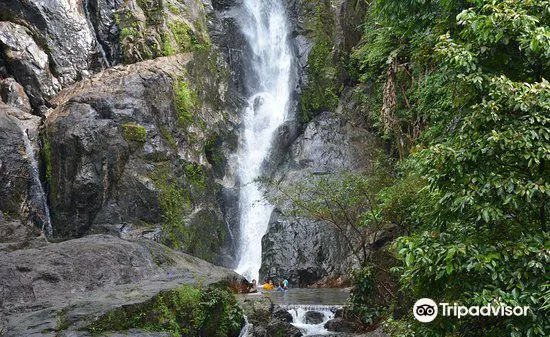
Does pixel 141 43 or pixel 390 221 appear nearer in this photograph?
pixel 390 221

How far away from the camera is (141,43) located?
24141 mm

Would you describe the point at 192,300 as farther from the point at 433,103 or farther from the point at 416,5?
the point at 433,103

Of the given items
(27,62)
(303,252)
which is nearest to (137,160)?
(27,62)

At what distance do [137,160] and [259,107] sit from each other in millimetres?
10009

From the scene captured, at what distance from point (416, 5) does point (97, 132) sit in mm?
13940

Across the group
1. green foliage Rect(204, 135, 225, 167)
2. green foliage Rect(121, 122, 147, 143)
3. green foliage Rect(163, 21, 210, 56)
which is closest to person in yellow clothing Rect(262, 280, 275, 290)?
green foliage Rect(204, 135, 225, 167)

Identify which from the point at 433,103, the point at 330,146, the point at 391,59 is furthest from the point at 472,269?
the point at 330,146

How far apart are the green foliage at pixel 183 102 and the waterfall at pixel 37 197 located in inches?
259

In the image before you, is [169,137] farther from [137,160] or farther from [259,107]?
[259,107]

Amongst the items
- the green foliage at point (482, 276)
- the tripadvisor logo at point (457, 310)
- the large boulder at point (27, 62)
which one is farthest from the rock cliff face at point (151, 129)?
the green foliage at point (482, 276)

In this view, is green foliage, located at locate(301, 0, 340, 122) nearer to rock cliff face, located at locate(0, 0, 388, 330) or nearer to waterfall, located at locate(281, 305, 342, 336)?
rock cliff face, located at locate(0, 0, 388, 330)

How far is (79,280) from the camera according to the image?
931cm

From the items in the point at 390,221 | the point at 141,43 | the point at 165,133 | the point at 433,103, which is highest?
the point at 141,43

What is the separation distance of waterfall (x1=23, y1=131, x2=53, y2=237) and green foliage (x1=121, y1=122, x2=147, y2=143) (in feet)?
11.9
